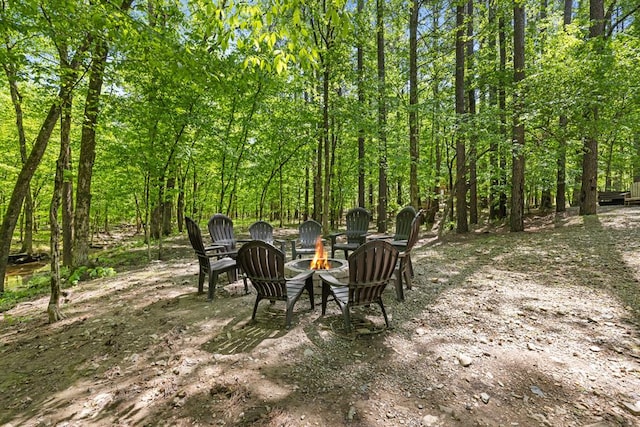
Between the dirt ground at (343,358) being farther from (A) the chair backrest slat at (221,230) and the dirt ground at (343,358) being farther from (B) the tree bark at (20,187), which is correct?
(B) the tree bark at (20,187)

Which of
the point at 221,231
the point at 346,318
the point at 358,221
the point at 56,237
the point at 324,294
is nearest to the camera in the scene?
the point at 346,318

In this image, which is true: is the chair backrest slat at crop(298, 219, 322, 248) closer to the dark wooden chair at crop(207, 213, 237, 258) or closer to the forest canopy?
the dark wooden chair at crop(207, 213, 237, 258)

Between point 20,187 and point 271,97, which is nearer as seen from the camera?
point 20,187

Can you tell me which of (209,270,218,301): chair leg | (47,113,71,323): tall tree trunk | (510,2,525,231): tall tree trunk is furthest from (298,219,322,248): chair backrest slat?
(510,2,525,231): tall tree trunk

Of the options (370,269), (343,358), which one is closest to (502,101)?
(370,269)

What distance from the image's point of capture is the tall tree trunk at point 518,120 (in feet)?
23.2

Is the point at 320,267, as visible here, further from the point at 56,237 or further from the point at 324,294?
the point at 56,237

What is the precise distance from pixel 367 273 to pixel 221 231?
3.68m

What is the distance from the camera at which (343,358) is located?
2783 mm

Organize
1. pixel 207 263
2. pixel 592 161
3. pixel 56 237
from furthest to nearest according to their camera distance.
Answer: pixel 592 161 < pixel 207 263 < pixel 56 237

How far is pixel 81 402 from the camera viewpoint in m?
2.27

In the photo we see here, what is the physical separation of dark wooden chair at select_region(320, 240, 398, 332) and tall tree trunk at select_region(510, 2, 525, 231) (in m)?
5.71

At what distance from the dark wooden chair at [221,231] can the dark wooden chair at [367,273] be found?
Answer: 3.13 metres

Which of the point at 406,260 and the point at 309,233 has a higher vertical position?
the point at 309,233
